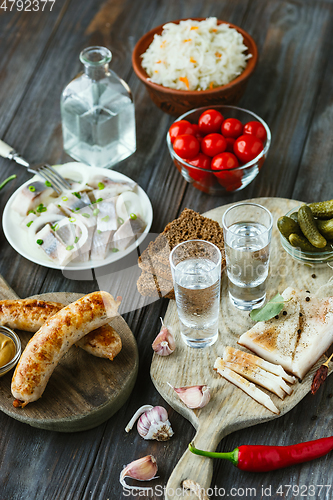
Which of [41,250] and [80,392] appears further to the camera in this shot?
[41,250]

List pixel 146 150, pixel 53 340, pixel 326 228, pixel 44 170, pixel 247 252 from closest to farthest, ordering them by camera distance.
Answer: pixel 53 340 → pixel 247 252 → pixel 326 228 → pixel 44 170 → pixel 146 150

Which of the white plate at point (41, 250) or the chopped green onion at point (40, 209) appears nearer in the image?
the white plate at point (41, 250)

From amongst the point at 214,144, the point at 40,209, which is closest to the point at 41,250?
the point at 40,209

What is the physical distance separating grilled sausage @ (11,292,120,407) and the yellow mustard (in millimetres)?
120

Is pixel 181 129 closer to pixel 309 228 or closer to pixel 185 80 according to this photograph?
pixel 185 80

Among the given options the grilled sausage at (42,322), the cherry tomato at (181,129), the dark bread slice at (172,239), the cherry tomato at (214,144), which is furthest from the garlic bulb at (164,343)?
the cherry tomato at (181,129)

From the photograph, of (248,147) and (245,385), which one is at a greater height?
(248,147)

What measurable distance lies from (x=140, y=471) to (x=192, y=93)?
81.9 inches

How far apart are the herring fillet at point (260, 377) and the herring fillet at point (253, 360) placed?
18 millimetres

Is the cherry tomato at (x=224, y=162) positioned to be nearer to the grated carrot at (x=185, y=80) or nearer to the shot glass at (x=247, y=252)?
the shot glass at (x=247, y=252)

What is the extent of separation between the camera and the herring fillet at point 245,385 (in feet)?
6.29

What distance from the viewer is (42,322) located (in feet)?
6.95

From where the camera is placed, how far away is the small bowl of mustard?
2.01 meters

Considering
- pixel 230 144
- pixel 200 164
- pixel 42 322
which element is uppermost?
pixel 230 144
